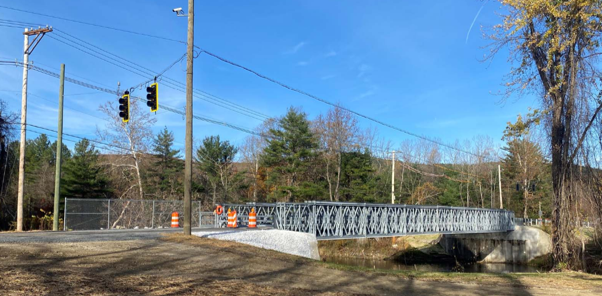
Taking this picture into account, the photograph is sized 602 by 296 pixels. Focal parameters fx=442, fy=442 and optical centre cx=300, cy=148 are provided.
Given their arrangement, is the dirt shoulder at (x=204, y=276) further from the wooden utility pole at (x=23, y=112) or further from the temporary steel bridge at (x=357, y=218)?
the wooden utility pole at (x=23, y=112)

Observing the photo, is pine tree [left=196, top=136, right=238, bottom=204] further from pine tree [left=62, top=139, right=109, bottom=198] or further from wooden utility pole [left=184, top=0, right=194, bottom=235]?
wooden utility pole [left=184, top=0, right=194, bottom=235]

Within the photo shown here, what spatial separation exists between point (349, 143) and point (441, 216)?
61.2 feet

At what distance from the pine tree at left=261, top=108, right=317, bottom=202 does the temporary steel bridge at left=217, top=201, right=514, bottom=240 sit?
641 inches

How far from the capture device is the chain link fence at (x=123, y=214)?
79.9 feet

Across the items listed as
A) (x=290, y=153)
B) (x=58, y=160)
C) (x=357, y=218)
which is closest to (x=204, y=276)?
(x=357, y=218)

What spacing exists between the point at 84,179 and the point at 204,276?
34456 mm

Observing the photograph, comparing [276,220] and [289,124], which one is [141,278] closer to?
[276,220]

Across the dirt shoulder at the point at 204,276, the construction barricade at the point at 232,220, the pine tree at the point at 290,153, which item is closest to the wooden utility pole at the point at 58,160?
the construction barricade at the point at 232,220

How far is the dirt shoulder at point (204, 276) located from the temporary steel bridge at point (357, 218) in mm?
5512

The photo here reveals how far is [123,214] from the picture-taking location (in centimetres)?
2839

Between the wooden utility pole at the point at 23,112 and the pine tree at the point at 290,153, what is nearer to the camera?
the wooden utility pole at the point at 23,112

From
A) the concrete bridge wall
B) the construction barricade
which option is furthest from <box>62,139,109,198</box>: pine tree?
the concrete bridge wall

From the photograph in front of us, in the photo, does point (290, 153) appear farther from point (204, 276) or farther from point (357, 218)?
point (204, 276)

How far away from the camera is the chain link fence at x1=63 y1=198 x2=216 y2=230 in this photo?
79.9ft
